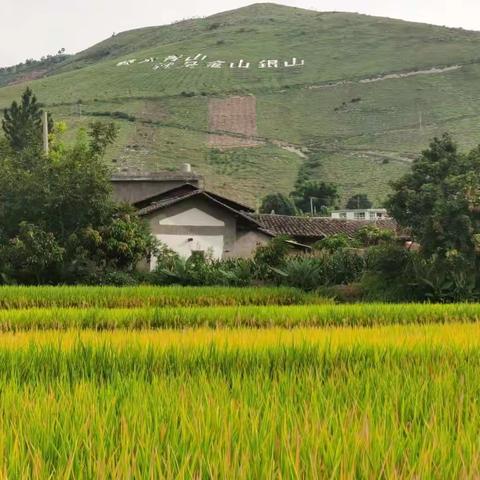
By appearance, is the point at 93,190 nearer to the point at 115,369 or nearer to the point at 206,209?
the point at 206,209

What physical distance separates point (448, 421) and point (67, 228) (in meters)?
26.1

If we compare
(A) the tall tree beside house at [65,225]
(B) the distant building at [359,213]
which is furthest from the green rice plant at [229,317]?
(B) the distant building at [359,213]

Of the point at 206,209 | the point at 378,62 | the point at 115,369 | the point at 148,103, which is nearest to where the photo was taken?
the point at 115,369

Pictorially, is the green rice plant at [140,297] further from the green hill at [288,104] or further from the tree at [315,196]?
the tree at [315,196]

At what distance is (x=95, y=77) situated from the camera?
15038 centimetres

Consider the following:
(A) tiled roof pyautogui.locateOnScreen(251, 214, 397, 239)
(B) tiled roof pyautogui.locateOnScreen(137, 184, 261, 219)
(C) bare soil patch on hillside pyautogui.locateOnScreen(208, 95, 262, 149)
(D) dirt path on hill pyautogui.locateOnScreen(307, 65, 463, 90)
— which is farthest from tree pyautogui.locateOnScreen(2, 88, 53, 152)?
(D) dirt path on hill pyautogui.locateOnScreen(307, 65, 463, 90)

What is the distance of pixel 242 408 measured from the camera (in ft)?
12.0

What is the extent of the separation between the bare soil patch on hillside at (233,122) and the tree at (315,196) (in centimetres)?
2342

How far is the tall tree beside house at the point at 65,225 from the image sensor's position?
27047mm

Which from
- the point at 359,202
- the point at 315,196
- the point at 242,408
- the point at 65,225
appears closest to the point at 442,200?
the point at 65,225

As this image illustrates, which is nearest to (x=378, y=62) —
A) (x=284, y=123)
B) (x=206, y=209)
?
(x=284, y=123)

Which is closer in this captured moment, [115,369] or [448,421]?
[448,421]

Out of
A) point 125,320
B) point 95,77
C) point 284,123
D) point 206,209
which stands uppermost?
point 95,77

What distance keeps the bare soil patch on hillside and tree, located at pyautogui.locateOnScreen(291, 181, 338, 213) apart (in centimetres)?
2342
